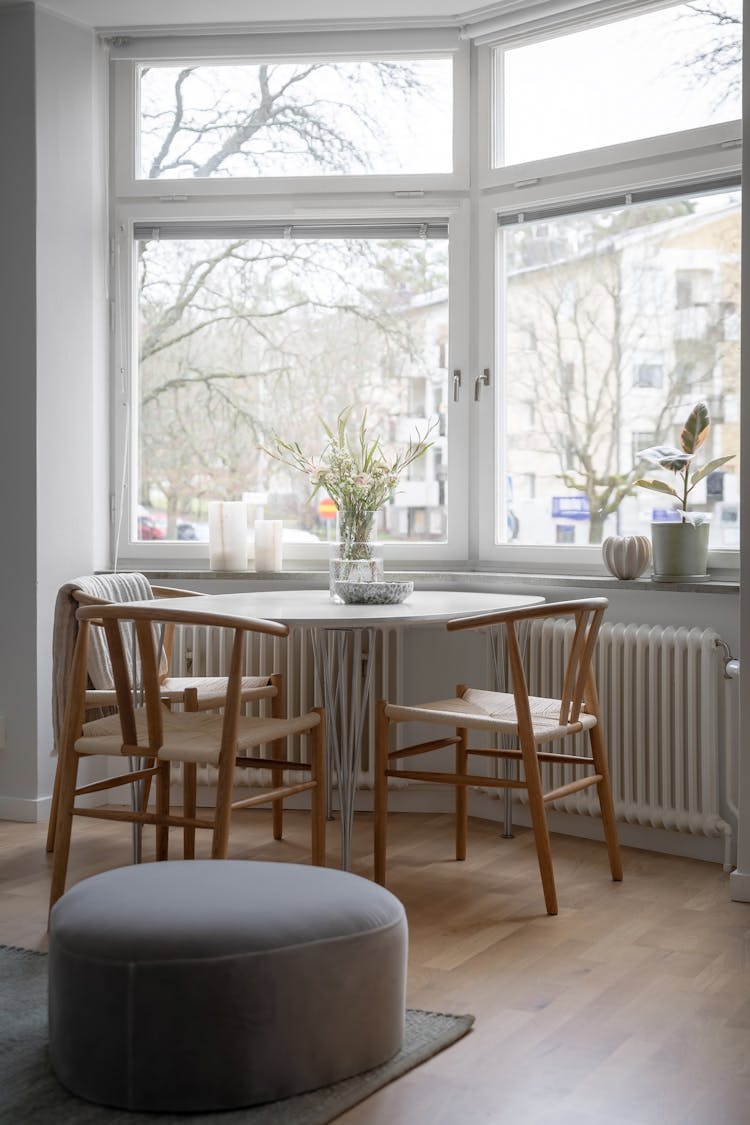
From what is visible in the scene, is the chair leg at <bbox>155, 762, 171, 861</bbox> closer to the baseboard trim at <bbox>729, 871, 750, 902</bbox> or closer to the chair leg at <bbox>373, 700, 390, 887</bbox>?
the chair leg at <bbox>373, 700, 390, 887</bbox>

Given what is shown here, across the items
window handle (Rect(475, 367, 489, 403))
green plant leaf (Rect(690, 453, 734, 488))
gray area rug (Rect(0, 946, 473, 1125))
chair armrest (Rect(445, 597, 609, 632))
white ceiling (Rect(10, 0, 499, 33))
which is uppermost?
white ceiling (Rect(10, 0, 499, 33))

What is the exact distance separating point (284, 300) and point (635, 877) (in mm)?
2325

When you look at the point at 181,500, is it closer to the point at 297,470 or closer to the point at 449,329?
the point at 297,470

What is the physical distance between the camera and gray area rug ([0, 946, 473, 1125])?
1896mm

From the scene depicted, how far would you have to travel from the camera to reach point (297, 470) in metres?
4.45

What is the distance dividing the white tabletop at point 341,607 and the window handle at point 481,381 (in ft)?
2.68

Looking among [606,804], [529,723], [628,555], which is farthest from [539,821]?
[628,555]

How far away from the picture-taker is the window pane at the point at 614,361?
12.5ft

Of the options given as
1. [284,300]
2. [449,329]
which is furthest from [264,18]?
[449,329]

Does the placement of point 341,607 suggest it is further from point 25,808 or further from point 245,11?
point 245,11

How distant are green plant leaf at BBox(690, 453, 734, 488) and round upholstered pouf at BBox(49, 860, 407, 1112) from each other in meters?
2.10

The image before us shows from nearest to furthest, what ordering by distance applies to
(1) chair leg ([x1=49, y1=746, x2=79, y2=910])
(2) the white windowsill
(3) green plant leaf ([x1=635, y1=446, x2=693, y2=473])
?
(1) chair leg ([x1=49, y1=746, x2=79, y2=910]), (3) green plant leaf ([x1=635, y1=446, x2=693, y2=473]), (2) the white windowsill

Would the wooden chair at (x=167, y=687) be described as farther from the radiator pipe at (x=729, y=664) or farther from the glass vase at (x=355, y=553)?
the radiator pipe at (x=729, y=664)

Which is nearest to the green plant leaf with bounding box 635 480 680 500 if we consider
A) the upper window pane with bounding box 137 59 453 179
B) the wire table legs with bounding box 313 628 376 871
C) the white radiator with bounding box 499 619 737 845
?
the white radiator with bounding box 499 619 737 845
